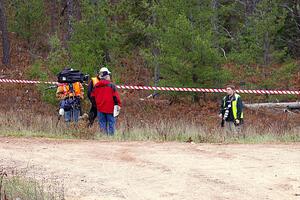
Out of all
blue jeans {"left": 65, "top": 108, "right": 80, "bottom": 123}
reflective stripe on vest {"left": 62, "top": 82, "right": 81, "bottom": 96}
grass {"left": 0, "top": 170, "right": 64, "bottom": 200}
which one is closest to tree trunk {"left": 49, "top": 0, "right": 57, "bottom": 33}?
reflective stripe on vest {"left": 62, "top": 82, "right": 81, "bottom": 96}

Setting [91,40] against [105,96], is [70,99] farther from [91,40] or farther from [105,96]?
[91,40]

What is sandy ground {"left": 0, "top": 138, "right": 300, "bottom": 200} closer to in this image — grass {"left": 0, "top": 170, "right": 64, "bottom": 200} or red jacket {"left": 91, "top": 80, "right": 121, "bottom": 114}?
grass {"left": 0, "top": 170, "right": 64, "bottom": 200}

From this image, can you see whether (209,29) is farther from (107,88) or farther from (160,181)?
(160,181)

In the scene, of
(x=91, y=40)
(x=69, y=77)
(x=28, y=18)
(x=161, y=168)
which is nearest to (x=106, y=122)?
(x=69, y=77)

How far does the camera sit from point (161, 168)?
8.64 metres

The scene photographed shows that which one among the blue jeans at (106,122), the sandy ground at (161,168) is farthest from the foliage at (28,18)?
the sandy ground at (161,168)

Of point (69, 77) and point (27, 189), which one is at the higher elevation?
point (69, 77)

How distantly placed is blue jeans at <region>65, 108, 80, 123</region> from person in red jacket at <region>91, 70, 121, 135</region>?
3.99 feet

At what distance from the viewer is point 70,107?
1398 cm

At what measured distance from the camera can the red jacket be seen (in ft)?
41.7

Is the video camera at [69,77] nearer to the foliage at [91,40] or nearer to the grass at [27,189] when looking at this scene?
the foliage at [91,40]

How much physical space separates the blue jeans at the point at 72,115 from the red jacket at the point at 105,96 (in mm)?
1261

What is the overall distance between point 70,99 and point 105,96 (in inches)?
61.9

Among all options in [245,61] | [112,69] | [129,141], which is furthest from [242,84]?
[129,141]
